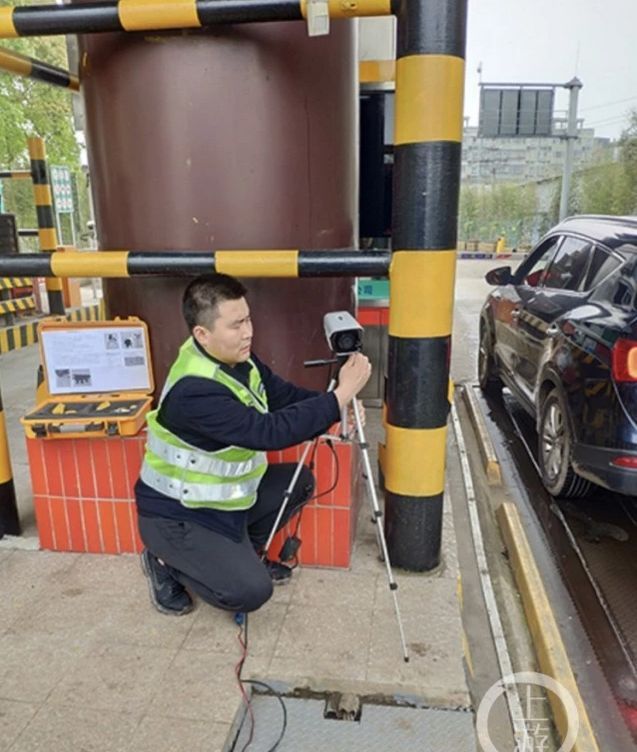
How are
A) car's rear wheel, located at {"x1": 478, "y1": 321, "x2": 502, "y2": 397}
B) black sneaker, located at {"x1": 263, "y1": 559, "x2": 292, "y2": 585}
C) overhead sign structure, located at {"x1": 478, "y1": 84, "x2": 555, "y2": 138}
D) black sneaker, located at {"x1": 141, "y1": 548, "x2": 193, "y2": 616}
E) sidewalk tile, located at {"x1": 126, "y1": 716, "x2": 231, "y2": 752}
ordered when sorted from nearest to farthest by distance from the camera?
sidewalk tile, located at {"x1": 126, "y1": 716, "x2": 231, "y2": 752}
black sneaker, located at {"x1": 141, "y1": 548, "x2": 193, "y2": 616}
black sneaker, located at {"x1": 263, "y1": 559, "x2": 292, "y2": 585}
car's rear wheel, located at {"x1": 478, "y1": 321, "x2": 502, "y2": 397}
overhead sign structure, located at {"x1": 478, "y1": 84, "x2": 555, "y2": 138}

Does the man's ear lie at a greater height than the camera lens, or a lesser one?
greater

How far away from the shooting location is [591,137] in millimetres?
52531

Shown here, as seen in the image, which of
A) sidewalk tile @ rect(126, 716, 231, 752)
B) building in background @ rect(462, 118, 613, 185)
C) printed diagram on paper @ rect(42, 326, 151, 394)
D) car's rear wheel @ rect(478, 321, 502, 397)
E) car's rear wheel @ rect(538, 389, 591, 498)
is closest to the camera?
sidewalk tile @ rect(126, 716, 231, 752)

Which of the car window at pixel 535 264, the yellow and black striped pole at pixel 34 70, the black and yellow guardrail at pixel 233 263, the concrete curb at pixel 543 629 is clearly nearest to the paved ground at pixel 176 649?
the concrete curb at pixel 543 629

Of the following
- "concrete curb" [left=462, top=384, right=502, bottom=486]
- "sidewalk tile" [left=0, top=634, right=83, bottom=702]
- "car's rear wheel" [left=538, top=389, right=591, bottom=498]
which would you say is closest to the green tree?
"concrete curb" [left=462, top=384, right=502, bottom=486]

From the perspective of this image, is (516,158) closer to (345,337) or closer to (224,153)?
(224,153)

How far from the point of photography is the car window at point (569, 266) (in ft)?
14.9

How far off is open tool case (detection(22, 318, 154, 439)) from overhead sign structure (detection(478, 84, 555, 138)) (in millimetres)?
26830

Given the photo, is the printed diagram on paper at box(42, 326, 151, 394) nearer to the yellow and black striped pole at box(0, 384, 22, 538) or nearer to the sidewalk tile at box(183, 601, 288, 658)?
the yellow and black striped pole at box(0, 384, 22, 538)

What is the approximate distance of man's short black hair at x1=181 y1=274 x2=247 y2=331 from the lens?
229 cm

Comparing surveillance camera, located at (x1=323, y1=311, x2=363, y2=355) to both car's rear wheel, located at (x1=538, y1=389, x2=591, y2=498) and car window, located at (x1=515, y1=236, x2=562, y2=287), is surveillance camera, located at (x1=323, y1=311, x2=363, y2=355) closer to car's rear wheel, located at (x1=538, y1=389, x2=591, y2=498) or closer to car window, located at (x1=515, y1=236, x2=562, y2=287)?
car's rear wheel, located at (x1=538, y1=389, x2=591, y2=498)

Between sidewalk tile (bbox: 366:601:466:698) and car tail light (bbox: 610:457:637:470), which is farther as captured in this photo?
car tail light (bbox: 610:457:637:470)

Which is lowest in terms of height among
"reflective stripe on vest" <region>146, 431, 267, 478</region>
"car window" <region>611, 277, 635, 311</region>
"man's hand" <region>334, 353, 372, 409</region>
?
"reflective stripe on vest" <region>146, 431, 267, 478</region>

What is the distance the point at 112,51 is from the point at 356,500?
2.28 meters
